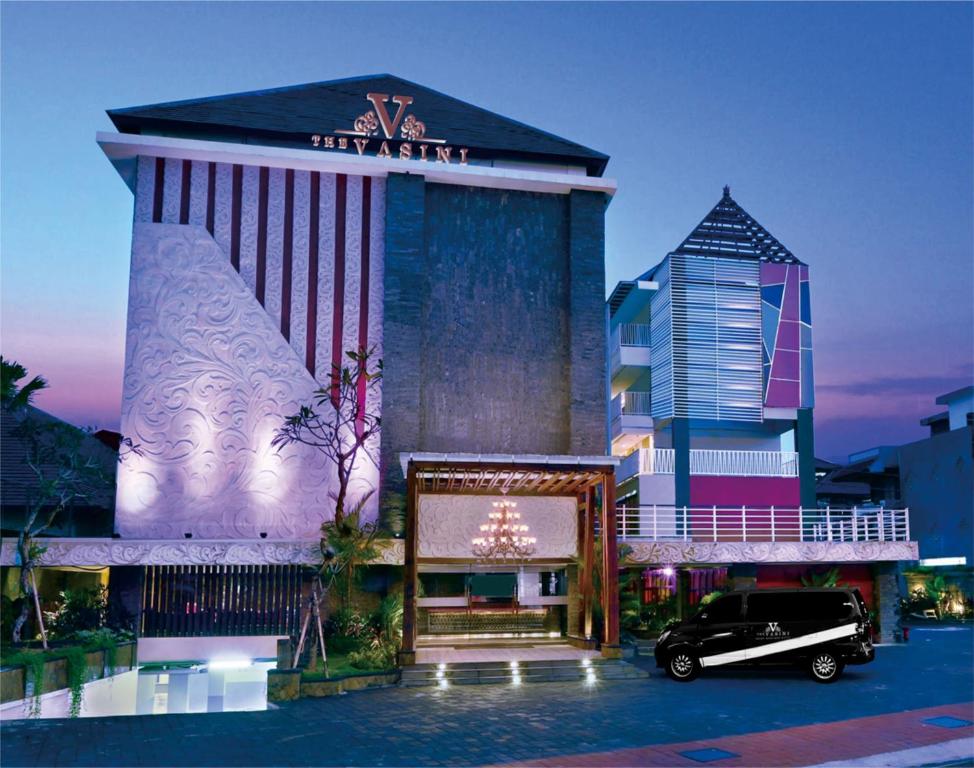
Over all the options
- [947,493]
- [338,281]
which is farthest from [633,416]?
[947,493]

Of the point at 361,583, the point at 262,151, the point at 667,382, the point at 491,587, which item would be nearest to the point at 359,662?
the point at 361,583

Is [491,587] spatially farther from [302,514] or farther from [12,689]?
[12,689]

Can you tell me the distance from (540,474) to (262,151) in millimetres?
12197

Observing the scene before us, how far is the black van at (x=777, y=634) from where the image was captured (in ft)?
63.1

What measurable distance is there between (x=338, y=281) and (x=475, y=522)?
7.83 m

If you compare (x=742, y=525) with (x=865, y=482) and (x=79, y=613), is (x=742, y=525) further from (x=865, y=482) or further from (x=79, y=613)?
(x=865, y=482)

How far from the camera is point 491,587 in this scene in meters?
26.0

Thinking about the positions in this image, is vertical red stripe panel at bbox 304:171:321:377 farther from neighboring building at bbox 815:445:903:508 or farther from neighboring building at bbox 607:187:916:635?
neighboring building at bbox 815:445:903:508

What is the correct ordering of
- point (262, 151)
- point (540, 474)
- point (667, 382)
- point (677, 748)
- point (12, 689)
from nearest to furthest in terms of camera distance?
point (677, 748) < point (12, 689) < point (540, 474) < point (262, 151) < point (667, 382)

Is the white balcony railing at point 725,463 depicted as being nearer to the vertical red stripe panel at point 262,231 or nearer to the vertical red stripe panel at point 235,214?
the vertical red stripe panel at point 262,231

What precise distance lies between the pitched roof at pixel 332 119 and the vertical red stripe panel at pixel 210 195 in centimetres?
110

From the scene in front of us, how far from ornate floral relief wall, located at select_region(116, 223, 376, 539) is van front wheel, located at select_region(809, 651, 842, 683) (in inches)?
484

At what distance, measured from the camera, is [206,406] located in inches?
1006

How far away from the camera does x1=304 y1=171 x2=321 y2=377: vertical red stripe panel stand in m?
26.2
